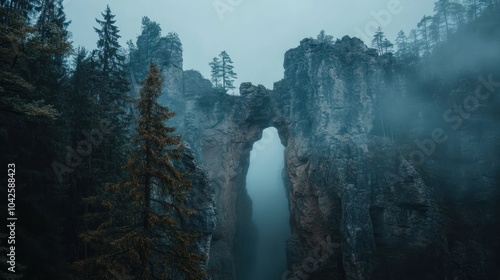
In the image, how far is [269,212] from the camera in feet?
198

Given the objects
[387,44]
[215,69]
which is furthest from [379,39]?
[215,69]

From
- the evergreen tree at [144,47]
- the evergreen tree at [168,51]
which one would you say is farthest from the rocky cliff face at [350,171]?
the evergreen tree at [144,47]

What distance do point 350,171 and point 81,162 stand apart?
90.8 ft

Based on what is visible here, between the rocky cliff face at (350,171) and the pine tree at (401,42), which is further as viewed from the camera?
the pine tree at (401,42)

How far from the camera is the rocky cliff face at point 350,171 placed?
3209 centimetres

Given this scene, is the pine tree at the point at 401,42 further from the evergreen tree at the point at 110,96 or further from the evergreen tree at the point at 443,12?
the evergreen tree at the point at 110,96

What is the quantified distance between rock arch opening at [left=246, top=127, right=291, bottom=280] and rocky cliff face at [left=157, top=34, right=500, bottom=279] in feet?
12.4

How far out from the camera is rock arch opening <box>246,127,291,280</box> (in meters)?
50.0

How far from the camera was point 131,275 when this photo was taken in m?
10.6

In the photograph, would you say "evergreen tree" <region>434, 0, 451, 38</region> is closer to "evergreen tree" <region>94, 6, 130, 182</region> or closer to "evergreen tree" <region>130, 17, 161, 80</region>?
"evergreen tree" <region>130, 17, 161, 80</region>

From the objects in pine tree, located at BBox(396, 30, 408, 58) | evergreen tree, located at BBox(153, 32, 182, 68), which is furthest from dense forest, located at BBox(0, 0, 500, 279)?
pine tree, located at BBox(396, 30, 408, 58)

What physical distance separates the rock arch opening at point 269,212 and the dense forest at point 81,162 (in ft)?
98.7

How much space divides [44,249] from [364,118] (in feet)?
120

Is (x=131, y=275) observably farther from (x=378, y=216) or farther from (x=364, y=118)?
(x=364, y=118)
